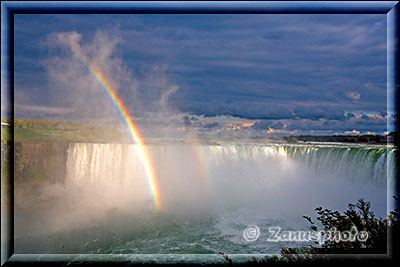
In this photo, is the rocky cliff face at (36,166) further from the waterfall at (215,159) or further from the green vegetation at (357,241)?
the green vegetation at (357,241)

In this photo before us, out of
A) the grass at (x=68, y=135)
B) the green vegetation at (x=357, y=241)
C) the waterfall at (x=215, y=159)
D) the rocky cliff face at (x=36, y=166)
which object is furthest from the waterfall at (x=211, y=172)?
the green vegetation at (x=357, y=241)

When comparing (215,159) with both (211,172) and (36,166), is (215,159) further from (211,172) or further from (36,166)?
(36,166)

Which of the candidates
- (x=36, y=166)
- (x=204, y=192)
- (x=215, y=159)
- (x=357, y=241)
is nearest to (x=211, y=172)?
(x=215, y=159)

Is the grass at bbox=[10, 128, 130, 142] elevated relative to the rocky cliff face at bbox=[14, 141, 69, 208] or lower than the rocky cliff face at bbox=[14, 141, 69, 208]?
elevated

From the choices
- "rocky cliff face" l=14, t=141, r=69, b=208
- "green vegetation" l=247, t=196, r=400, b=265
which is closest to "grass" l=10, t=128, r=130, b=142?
"rocky cliff face" l=14, t=141, r=69, b=208

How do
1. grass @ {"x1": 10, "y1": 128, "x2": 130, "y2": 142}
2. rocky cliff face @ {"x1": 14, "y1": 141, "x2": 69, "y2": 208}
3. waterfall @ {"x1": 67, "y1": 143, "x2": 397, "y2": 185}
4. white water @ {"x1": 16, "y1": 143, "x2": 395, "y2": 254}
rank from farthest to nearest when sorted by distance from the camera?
grass @ {"x1": 10, "y1": 128, "x2": 130, "y2": 142} → rocky cliff face @ {"x1": 14, "y1": 141, "x2": 69, "y2": 208} → waterfall @ {"x1": 67, "y1": 143, "x2": 397, "y2": 185} → white water @ {"x1": 16, "y1": 143, "x2": 395, "y2": 254}

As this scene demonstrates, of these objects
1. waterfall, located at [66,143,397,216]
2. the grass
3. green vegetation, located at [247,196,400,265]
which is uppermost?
the grass

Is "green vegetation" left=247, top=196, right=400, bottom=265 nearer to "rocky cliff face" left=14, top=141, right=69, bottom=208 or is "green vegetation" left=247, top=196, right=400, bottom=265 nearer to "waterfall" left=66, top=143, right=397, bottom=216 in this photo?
"waterfall" left=66, top=143, right=397, bottom=216
